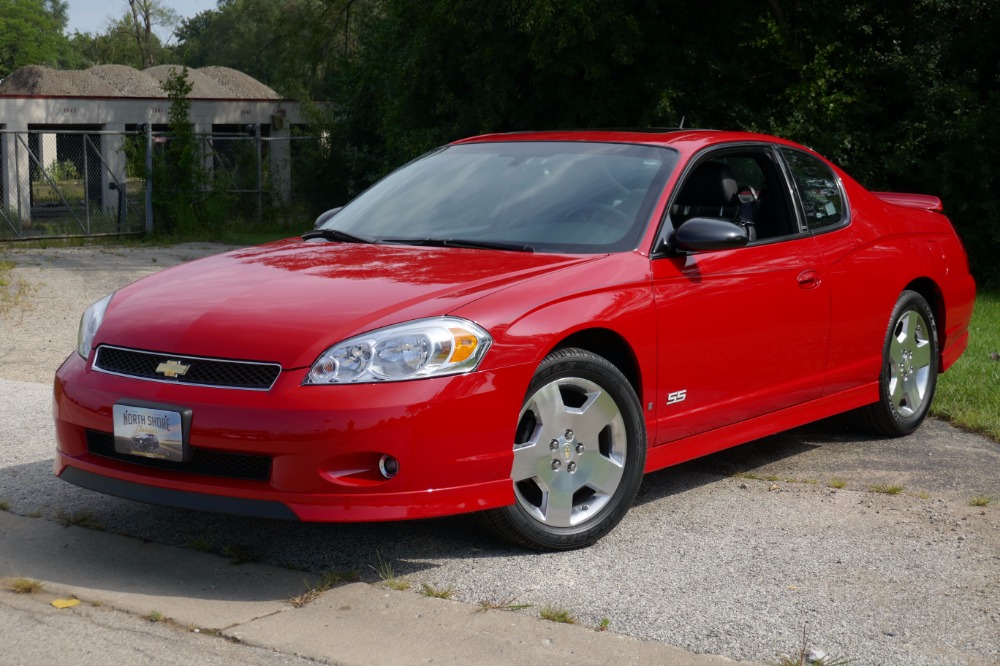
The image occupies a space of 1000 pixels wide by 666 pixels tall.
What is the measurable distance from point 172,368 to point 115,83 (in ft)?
124

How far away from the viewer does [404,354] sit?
4.19 m

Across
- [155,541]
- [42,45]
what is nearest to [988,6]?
[155,541]

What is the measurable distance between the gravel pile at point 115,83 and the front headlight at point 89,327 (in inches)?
1168

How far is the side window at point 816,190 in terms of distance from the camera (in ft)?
20.3

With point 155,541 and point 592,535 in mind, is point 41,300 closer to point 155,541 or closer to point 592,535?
point 155,541

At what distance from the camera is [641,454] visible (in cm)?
488

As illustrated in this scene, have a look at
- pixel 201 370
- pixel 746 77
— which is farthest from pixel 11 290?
pixel 746 77

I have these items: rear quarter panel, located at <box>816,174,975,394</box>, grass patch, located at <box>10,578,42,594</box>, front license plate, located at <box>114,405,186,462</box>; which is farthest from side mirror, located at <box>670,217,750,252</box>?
grass patch, located at <box>10,578,42,594</box>

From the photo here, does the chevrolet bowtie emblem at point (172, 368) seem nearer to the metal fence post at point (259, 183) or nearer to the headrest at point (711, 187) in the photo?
the headrest at point (711, 187)

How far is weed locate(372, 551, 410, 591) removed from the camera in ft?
13.9

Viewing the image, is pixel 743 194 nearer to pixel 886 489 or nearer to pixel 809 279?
pixel 809 279

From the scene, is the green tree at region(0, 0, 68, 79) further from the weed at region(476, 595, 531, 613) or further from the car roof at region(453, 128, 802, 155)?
the weed at region(476, 595, 531, 613)

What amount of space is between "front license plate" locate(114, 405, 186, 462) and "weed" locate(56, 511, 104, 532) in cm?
70

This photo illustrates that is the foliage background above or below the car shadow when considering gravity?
above
